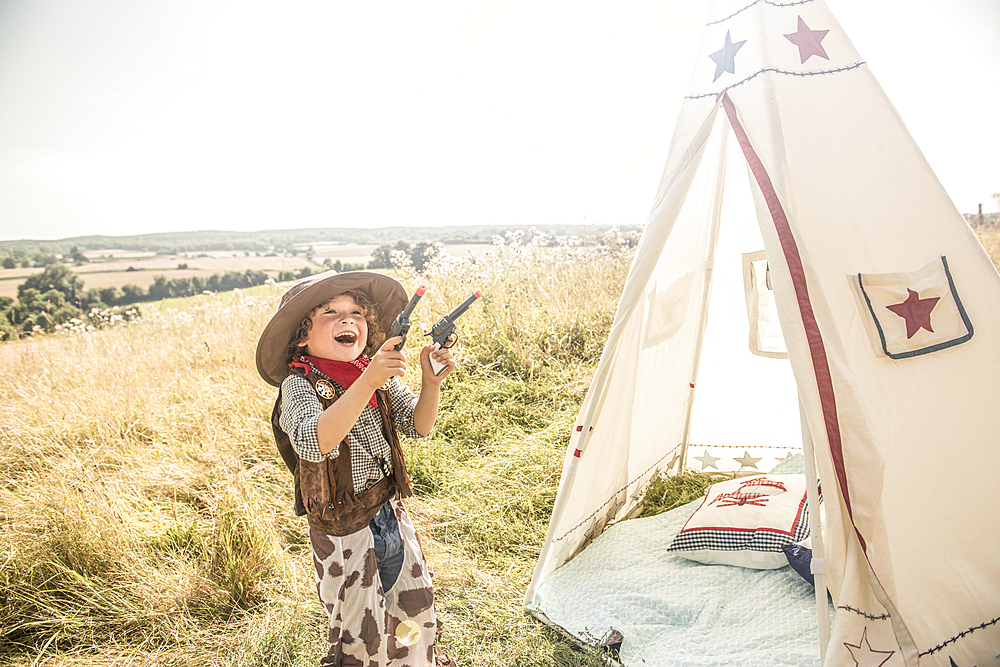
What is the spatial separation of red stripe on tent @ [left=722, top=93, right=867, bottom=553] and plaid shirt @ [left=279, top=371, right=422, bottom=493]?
1.30m

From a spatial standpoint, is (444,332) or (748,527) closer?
(444,332)

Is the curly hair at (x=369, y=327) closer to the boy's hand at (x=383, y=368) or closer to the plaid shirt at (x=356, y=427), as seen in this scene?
the plaid shirt at (x=356, y=427)

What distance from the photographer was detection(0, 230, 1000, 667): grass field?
2455 mm

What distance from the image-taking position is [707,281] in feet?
10.7

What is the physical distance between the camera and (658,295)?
9.06ft

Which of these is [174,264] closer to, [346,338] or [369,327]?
[369,327]

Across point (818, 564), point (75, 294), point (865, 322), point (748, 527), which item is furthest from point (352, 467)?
point (75, 294)

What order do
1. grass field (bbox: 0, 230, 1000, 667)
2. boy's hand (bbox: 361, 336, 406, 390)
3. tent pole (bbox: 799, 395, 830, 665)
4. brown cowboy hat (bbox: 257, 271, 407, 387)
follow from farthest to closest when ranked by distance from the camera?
grass field (bbox: 0, 230, 1000, 667) → brown cowboy hat (bbox: 257, 271, 407, 387) → tent pole (bbox: 799, 395, 830, 665) → boy's hand (bbox: 361, 336, 406, 390)

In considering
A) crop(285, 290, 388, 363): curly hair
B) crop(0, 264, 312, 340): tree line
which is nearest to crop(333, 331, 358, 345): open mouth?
crop(285, 290, 388, 363): curly hair

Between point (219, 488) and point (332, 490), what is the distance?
1.99 m

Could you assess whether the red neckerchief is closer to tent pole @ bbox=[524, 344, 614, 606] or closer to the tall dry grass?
tent pole @ bbox=[524, 344, 614, 606]

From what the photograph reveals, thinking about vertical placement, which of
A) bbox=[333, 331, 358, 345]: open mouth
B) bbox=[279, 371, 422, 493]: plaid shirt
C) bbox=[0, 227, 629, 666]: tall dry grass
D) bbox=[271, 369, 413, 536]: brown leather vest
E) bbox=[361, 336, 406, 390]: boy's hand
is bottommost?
bbox=[0, 227, 629, 666]: tall dry grass

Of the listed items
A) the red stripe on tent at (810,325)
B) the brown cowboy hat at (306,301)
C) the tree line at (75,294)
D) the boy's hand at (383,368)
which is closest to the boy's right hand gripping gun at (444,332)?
the boy's hand at (383,368)

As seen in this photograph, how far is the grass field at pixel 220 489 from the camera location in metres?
2.46
